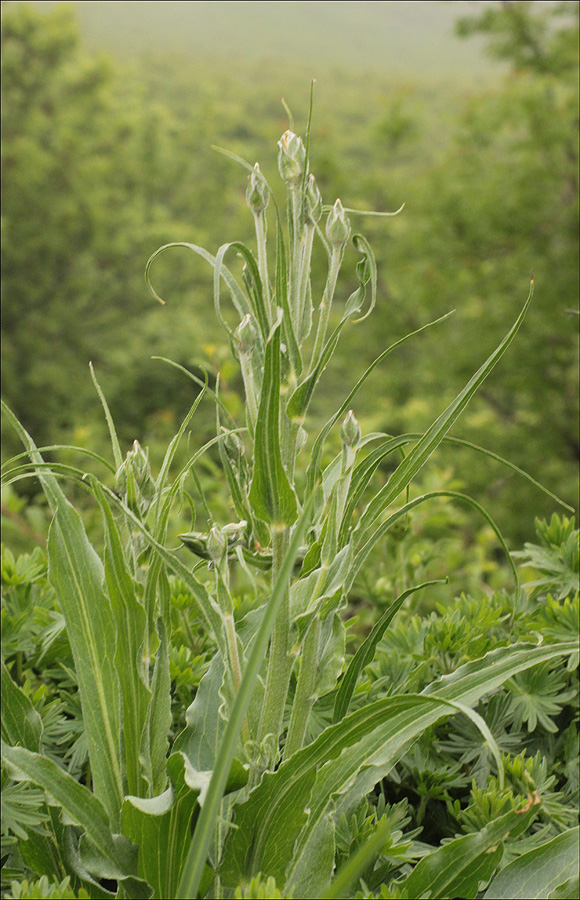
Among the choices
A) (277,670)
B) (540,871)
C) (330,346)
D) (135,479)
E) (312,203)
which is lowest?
(540,871)

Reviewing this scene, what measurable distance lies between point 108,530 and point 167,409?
741 centimetres

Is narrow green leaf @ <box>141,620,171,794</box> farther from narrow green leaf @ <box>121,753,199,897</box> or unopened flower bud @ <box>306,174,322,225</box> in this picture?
unopened flower bud @ <box>306,174,322,225</box>

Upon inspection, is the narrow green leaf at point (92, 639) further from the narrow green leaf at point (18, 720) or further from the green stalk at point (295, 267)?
the green stalk at point (295, 267)

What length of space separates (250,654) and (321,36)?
62.6 ft

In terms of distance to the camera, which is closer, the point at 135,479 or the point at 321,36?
the point at 135,479

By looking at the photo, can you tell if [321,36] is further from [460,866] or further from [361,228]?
[460,866]

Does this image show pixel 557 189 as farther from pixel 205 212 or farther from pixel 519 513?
pixel 205 212

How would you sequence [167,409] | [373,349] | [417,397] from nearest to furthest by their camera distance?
[417,397] < [373,349] < [167,409]

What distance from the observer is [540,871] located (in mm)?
652

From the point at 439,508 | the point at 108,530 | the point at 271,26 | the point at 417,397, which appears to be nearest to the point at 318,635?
the point at 108,530

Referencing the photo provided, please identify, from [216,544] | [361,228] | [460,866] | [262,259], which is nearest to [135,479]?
[216,544]

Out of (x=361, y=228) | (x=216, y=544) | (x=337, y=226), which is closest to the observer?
(x=216, y=544)

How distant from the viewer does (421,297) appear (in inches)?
205

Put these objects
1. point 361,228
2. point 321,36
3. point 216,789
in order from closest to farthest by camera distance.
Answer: point 216,789 < point 361,228 < point 321,36
